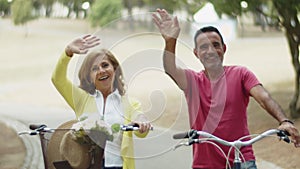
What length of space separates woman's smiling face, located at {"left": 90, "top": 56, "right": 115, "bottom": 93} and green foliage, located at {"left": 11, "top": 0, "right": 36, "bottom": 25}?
292 centimetres

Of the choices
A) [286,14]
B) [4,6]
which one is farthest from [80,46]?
[286,14]

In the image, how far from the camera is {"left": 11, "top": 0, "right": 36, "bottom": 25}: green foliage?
16.4ft

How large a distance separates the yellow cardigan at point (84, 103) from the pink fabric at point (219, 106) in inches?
8.6

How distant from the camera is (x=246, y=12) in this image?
16.6 feet

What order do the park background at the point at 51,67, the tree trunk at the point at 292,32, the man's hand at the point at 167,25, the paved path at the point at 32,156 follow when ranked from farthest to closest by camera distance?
the tree trunk at the point at 292,32
the park background at the point at 51,67
the paved path at the point at 32,156
the man's hand at the point at 167,25

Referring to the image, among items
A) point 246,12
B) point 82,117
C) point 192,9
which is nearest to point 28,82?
point 192,9

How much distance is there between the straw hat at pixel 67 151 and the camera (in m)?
2.24

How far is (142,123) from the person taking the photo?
2.11m

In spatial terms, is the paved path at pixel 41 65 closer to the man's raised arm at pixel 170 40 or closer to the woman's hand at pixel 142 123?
the woman's hand at pixel 142 123

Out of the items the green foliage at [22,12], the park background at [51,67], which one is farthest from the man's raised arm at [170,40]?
the green foliage at [22,12]

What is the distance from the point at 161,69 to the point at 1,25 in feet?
9.97

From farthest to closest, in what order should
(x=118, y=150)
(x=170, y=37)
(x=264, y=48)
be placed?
(x=264, y=48)
(x=118, y=150)
(x=170, y=37)

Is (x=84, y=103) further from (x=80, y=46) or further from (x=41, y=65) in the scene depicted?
(x=41, y=65)

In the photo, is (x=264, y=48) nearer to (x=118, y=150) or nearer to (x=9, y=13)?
(x=9, y=13)
